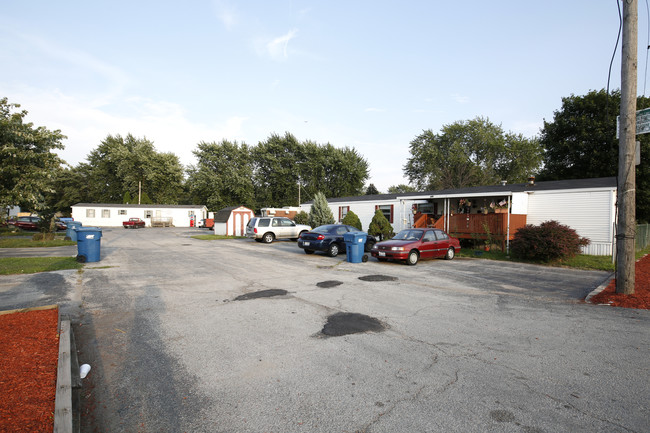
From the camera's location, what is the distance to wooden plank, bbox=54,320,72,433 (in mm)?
2514

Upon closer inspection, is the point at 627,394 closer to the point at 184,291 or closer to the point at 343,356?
the point at 343,356

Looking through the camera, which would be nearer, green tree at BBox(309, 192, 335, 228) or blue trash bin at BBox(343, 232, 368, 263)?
blue trash bin at BBox(343, 232, 368, 263)

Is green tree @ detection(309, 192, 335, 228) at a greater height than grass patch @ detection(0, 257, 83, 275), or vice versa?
green tree @ detection(309, 192, 335, 228)

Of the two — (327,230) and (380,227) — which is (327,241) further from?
(380,227)

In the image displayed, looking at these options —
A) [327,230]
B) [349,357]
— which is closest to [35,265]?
[327,230]

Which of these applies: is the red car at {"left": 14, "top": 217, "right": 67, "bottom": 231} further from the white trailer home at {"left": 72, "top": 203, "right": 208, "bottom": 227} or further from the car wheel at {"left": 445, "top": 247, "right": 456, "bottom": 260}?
the car wheel at {"left": 445, "top": 247, "right": 456, "bottom": 260}

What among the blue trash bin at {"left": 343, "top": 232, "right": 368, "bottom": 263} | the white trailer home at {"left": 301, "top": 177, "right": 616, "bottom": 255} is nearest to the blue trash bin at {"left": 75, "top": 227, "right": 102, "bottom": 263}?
the blue trash bin at {"left": 343, "top": 232, "right": 368, "bottom": 263}

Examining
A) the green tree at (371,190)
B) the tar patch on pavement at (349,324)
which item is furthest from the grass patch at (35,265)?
the green tree at (371,190)

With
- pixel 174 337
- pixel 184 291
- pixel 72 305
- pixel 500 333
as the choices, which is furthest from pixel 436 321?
pixel 72 305

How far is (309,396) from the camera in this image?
3.34 m

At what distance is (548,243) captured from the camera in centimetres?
1362

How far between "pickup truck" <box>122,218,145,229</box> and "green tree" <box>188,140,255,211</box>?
9.40 meters

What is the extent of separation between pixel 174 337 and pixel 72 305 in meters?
3.32

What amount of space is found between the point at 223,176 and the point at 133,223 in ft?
47.4
